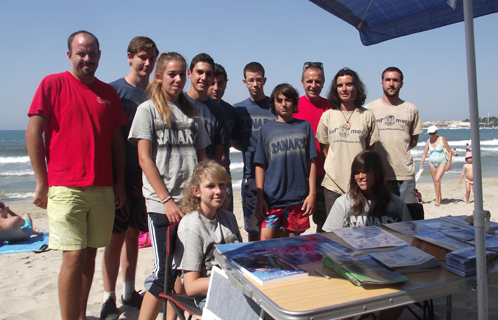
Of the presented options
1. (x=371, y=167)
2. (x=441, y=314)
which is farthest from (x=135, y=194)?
(x=441, y=314)

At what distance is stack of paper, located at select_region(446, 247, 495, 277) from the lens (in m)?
1.60

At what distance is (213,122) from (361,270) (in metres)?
1.73

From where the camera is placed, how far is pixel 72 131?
98.1 inches

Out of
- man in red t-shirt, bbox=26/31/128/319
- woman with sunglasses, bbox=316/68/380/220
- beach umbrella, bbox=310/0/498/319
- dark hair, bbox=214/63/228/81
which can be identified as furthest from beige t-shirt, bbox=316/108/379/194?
man in red t-shirt, bbox=26/31/128/319

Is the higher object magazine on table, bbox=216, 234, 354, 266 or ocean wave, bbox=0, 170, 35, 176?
magazine on table, bbox=216, 234, 354, 266

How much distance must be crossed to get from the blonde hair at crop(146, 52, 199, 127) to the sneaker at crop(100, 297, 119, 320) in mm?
1586

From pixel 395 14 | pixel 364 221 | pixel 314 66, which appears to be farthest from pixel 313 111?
pixel 364 221

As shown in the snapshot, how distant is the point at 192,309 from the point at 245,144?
1994 mm

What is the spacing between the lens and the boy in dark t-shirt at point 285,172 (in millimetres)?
3197

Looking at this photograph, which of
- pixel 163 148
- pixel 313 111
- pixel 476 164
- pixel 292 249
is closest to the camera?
pixel 476 164

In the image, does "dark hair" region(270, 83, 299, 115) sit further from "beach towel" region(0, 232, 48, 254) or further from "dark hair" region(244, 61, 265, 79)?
"beach towel" region(0, 232, 48, 254)

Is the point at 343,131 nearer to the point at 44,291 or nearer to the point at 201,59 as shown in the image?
the point at 201,59

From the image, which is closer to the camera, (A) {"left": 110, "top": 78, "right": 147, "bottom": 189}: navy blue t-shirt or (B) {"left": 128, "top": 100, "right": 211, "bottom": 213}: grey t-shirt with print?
(B) {"left": 128, "top": 100, "right": 211, "bottom": 213}: grey t-shirt with print

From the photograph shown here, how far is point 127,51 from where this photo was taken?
3186 millimetres
